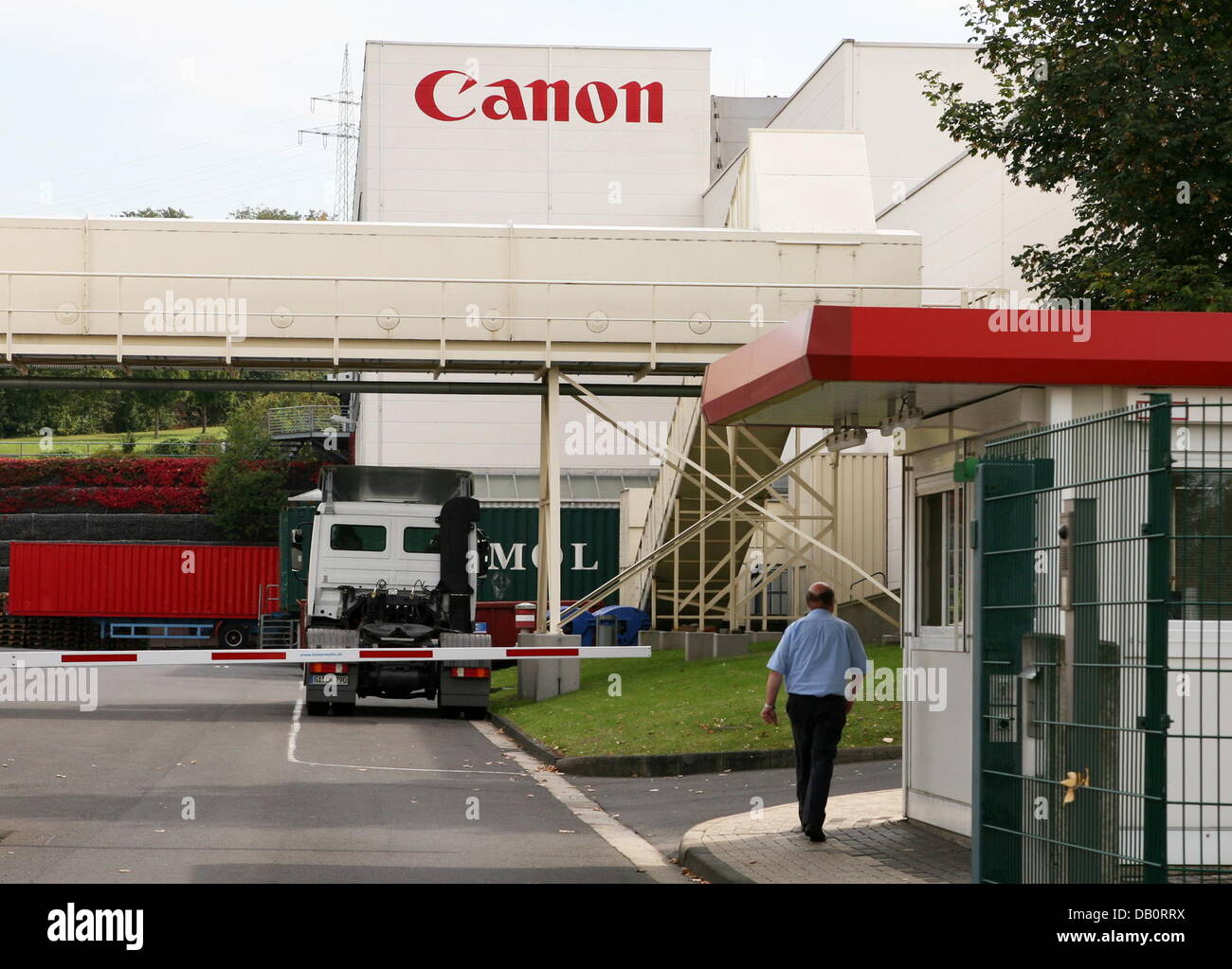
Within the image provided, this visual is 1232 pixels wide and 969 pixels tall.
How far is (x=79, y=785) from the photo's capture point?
14.6 metres

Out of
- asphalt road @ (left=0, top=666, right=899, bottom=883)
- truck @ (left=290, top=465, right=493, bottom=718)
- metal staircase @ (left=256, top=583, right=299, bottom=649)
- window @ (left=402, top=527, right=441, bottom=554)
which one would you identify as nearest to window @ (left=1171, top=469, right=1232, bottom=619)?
asphalt road @ (left=0, top=666, right=899, bottom=883)

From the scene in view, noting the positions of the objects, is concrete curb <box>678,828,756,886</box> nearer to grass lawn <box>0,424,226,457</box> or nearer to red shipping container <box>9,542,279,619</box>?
red shipping container <box>9,542,279,619</box>

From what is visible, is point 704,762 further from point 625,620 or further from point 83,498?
point 83,498

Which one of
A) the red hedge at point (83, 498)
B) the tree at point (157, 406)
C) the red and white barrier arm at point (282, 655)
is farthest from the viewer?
the tree at point (157, 406)

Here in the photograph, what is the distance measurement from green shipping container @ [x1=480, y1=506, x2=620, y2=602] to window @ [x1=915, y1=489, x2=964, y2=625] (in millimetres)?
29990

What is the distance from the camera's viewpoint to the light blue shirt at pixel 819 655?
10805 mm

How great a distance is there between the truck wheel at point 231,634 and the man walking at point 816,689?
127ft

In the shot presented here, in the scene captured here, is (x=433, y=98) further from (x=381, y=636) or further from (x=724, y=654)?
(x=381, y=636)

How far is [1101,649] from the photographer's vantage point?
707 cm

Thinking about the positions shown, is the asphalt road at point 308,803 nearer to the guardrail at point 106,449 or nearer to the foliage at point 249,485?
the foliage at point 249,485

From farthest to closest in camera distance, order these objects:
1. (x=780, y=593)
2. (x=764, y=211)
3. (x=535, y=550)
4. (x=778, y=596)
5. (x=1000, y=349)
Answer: (x=535, y=550), (x=778, y=596), (x=780, y=593), (x=764, y=211), (x=1000, y=349)

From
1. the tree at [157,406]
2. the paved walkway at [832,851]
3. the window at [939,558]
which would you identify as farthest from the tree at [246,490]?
the window at [939,558]

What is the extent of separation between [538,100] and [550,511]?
102 ft

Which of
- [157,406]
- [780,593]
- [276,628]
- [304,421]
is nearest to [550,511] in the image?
[780,593]
